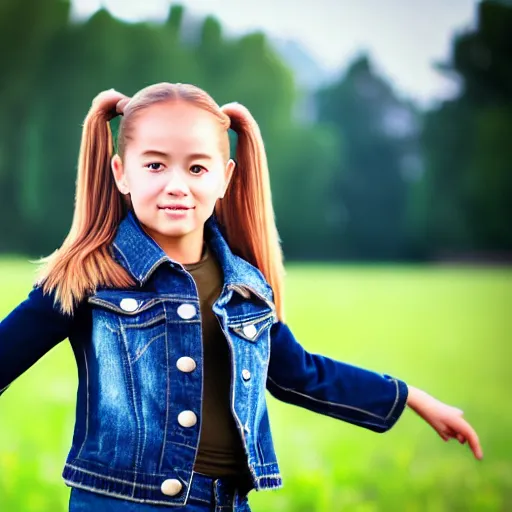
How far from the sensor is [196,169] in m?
1.38

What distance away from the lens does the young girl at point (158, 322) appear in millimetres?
1293

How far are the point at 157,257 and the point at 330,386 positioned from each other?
413mm

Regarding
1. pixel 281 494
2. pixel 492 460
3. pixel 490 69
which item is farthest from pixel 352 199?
pixel 281 494

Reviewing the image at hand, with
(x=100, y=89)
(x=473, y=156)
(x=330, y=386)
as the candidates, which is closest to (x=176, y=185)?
(x=330, y=386)

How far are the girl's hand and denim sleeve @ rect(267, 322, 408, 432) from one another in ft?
0.10

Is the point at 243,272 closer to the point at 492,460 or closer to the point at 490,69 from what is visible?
the point at 492,460

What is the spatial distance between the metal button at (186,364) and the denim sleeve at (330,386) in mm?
218

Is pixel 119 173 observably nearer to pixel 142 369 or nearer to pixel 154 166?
pixel 154 166

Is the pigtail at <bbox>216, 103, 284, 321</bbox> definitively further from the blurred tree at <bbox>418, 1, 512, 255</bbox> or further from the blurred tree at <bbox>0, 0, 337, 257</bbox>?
the blurred tree at <bbox>418, 1, 512, 255</bbox>

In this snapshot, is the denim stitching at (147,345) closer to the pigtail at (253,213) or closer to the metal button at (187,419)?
the metal button at (187,419)

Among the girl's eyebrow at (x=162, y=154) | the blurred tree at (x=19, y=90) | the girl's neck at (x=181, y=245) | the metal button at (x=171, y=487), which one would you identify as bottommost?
the metal button at (x=171, y=487)

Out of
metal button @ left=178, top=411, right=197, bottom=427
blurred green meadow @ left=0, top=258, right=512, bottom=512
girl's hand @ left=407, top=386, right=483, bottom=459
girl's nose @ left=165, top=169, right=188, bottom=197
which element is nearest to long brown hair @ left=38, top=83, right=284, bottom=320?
girl's nose @ left=165, top=169, right=188, bottom=197

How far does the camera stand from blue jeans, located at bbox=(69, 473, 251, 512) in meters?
1.29

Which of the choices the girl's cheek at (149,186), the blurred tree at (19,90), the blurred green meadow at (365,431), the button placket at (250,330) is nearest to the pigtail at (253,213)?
the button placket at (250,330)
